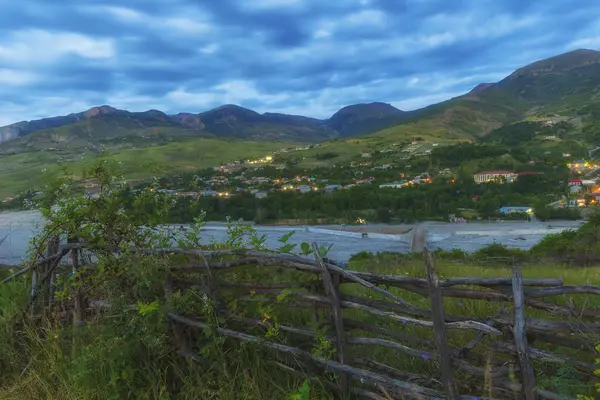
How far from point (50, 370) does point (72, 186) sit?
148cm

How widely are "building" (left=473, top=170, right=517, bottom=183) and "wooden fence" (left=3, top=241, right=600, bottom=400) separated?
6279 cm

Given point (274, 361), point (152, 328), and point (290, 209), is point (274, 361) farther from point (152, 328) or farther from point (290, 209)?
point (290, 209)

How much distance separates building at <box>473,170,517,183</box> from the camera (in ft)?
196

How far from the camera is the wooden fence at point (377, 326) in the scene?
7.18 ft

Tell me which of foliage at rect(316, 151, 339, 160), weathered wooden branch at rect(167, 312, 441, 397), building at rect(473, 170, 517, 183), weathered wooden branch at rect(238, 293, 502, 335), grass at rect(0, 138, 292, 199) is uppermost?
grass at rect(0, 138, 292, 199)

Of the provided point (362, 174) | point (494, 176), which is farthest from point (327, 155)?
point (494, 176)

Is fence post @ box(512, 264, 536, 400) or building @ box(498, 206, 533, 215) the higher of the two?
fence post @ box(512, 264, 536, 400)

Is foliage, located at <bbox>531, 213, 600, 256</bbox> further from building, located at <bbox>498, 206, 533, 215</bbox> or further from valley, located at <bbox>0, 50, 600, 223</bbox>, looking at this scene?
building, located at <bbox>498, 206, 533, 215</bbox>

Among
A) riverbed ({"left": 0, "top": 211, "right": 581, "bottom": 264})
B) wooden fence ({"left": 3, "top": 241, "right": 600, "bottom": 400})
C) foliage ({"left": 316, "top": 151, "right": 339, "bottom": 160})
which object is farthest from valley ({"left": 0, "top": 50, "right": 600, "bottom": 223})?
riverbed ({"left": 0, "top": 211, "right": 581, "bottom": 264})

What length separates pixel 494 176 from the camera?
61656 mm

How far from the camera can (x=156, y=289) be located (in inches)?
122

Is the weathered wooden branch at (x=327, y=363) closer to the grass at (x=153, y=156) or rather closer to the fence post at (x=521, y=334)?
the fence post at (x=521, y=334)

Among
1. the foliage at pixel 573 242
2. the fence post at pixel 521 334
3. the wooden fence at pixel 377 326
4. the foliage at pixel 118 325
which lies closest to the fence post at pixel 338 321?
the wooden fence at pixel 377 326

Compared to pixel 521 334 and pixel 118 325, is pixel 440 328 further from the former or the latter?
pixel 118 325
